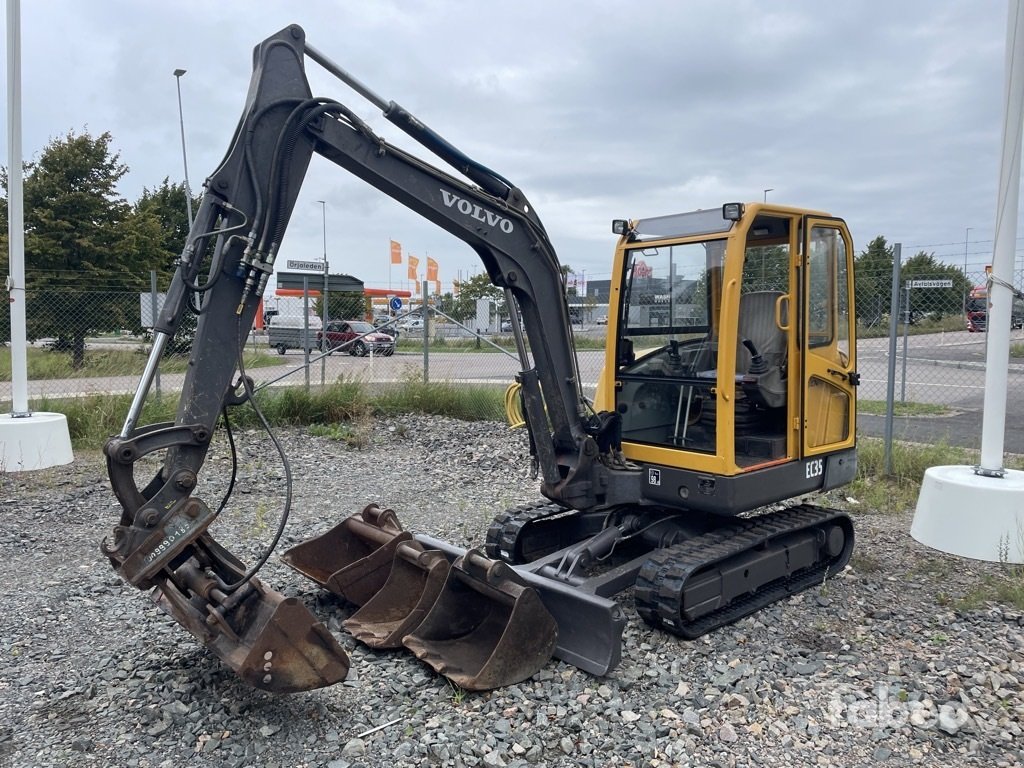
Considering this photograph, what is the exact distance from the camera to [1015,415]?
12.6 m

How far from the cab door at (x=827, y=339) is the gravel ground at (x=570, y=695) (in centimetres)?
107

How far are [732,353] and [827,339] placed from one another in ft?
3.52

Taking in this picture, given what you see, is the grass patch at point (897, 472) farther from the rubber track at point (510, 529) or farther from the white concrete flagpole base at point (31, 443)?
the white concrete flagpole base at point (31, 443)

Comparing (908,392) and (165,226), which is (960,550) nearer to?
(908,392)

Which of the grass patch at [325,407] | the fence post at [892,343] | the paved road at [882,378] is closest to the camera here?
the fence post at [892,343]

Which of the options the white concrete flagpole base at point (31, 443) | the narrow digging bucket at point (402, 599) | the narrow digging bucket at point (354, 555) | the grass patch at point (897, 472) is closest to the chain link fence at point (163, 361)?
the white concrete flagpole base at point (31, 443)

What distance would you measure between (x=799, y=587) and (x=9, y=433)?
25.9 ft

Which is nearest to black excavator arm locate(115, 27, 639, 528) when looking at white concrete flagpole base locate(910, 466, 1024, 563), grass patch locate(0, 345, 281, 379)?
white concrete flagpole base locate(910, 466, 1024, 563)

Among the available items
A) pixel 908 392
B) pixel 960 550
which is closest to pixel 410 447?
pixel 960 550

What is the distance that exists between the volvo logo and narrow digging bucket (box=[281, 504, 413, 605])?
1.93 meters

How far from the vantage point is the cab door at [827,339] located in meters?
5.34

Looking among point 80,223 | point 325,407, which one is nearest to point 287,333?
point 80,223

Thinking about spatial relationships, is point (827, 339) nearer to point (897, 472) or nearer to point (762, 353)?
point (762, 353)

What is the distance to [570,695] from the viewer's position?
4.05 meters
